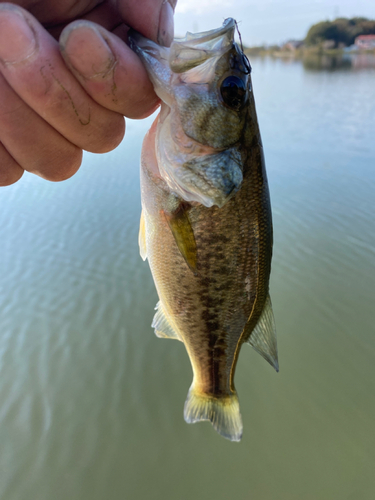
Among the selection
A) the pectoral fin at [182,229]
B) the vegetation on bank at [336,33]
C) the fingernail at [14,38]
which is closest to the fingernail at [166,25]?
the fingernail at [14,38]

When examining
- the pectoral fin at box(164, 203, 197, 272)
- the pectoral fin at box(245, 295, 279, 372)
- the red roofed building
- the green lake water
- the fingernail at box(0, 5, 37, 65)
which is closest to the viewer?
the fingernail at box(0, 5, 37, 65)

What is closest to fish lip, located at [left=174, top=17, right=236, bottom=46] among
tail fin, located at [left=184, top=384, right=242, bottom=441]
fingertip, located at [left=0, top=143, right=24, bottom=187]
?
fingertip, located at [left=0, top=143, right=24, bottom=187]

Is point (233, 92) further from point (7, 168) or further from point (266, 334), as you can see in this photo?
point (266, 334)

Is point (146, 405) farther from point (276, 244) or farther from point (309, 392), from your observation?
point (276, 244)

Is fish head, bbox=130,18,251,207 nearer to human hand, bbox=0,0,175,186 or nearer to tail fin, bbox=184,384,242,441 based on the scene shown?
human hand, bbox=0,0,175,186

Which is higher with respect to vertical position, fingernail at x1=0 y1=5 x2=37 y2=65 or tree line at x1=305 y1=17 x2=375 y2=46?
tree line at x1=305 y1=17 x2=375 y2=46
